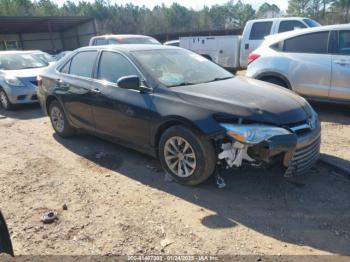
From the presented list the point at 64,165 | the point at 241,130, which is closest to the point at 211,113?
the point at 241,130

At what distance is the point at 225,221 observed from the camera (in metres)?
3.41

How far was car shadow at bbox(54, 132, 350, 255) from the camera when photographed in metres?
3.15

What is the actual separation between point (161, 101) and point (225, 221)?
62.1 inches

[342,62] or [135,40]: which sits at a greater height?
[135,40]

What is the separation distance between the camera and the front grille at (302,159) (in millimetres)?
3650

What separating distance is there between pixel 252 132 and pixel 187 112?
2.48ft

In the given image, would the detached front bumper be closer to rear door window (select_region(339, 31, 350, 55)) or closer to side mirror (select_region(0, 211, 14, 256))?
side mirror (select_region(0, 211, 14, 256))

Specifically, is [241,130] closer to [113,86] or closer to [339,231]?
[339,231]

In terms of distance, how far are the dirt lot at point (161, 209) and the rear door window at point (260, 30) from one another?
736 cm

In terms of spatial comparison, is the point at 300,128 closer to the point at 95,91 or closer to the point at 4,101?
the point at 95,91

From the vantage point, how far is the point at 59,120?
6184 millimetres

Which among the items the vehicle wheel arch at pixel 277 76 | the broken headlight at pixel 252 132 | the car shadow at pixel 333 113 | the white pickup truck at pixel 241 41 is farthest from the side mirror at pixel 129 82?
the white pickup truck at pixel 241 41

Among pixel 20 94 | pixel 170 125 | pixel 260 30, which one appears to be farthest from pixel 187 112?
pixel 260 30

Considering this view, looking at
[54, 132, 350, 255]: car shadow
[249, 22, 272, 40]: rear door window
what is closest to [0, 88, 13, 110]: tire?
[54, 132, 350, 255]: car shadow
